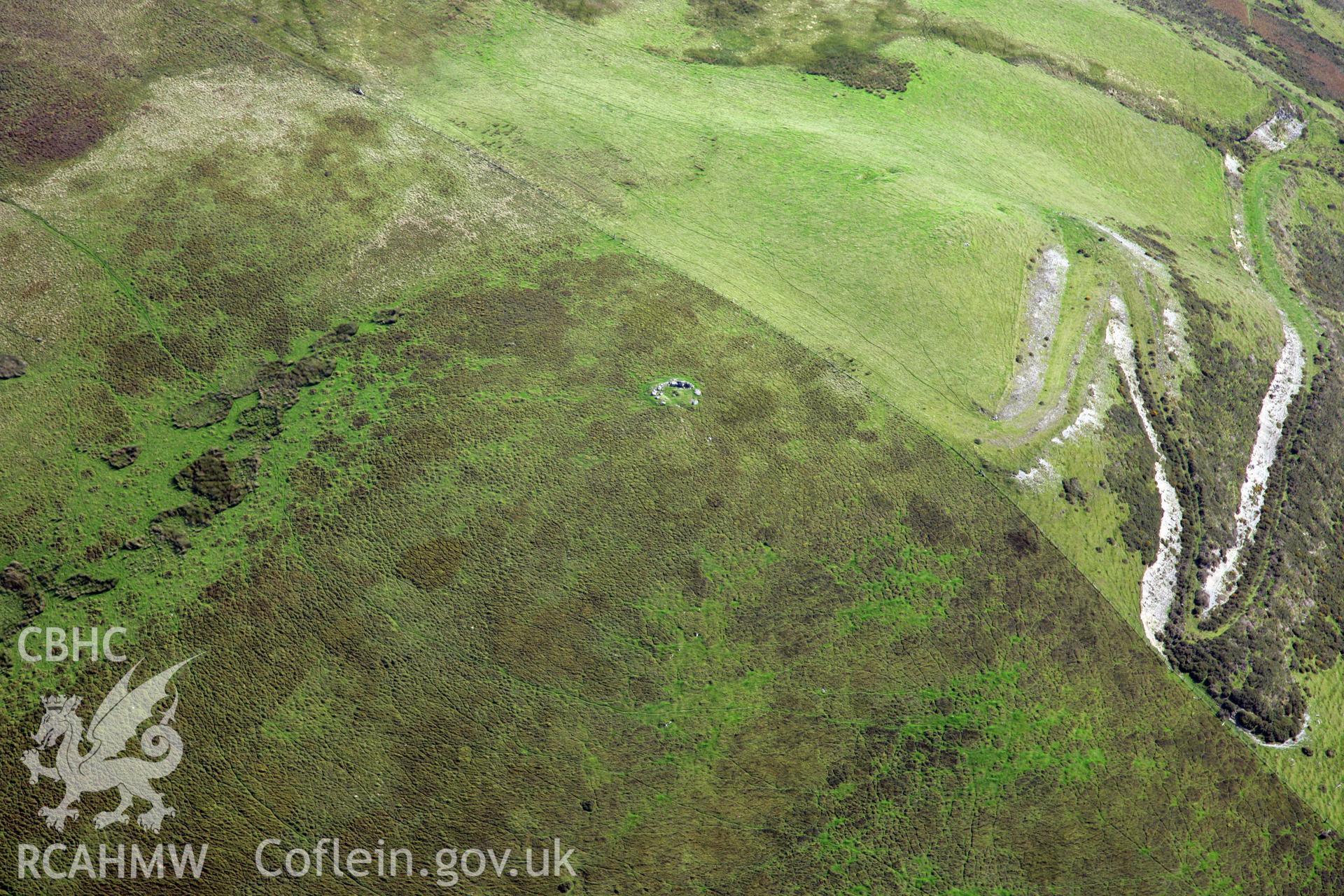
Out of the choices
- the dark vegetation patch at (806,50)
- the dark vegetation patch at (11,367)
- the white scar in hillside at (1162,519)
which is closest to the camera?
the dark vegetation patch at (11,367)

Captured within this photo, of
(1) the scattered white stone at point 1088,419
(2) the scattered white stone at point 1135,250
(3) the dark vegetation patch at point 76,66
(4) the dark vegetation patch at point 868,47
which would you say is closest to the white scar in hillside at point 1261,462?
(1) the scattered white stone at point 1088,419

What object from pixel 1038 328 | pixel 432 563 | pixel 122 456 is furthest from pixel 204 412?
pixel 1038 328

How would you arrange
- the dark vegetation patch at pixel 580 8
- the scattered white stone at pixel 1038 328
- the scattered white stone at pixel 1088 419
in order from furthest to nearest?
1. the dark vegetation patch at pixel 580 8
2. the scattered white stone at pixel 1038 328
3. the scattered white stone at pixel 1088 419

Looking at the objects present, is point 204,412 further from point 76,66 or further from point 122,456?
point 76,66

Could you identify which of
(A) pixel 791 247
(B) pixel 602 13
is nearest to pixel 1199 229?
(A) pixel 791 247

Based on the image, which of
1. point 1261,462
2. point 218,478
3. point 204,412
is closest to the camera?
point 218,478

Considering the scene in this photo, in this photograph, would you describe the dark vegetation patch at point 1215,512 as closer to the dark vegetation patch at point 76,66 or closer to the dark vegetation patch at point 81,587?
the dark vegetation patch at point 81,587

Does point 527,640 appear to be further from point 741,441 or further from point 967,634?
point 967,634
